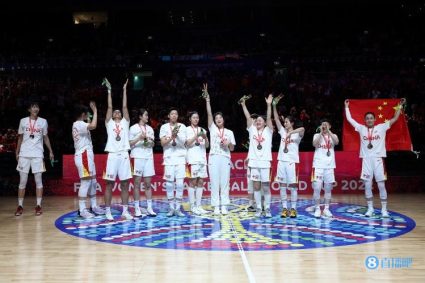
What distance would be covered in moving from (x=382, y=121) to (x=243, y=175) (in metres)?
3.68

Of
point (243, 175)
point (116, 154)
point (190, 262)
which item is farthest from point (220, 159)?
point (243, 175)

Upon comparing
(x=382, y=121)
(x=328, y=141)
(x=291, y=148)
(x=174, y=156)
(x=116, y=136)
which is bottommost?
(x=174, y=156)

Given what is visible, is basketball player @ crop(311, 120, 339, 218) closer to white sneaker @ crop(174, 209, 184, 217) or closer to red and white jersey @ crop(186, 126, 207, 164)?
red and white jersey @ crop(186, 126, 207, 164)

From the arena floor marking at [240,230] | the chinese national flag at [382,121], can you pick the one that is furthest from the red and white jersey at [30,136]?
the chinese national flag at [382,121]

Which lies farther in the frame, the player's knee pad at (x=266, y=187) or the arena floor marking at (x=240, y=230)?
the player's knee pad at (x=266, y=187)

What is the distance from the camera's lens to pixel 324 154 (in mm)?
8000

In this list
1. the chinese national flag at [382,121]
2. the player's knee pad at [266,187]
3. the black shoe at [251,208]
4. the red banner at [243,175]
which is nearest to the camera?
the player's knee pad at [266,187]

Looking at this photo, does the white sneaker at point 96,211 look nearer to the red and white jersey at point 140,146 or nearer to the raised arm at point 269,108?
the red and white jersey at point 140,146

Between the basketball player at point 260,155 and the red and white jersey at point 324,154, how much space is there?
87cm

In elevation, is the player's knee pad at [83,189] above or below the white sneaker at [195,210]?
above

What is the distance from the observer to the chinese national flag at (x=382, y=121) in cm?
1079

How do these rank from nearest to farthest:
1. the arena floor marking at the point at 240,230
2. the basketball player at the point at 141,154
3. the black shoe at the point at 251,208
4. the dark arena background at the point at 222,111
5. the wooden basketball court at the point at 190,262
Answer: the wooden basketball court at the point at 190,262, the dark arena background at the point at 222,111, the arena floor marking at the point at 240,230, the basketball player at the point at 141,154, the black shoe at the point at 251,208

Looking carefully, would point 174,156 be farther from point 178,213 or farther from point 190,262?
point 190,262

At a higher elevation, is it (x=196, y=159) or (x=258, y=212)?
(x=196, y=159)
